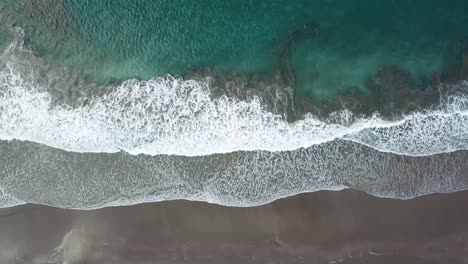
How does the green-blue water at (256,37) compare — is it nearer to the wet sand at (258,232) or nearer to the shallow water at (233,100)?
the shallow water at (233,100)

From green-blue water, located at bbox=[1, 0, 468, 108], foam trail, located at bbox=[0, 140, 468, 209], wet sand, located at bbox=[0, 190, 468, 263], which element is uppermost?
green-blue water, located at bbox=[1, 0, 468, 108]

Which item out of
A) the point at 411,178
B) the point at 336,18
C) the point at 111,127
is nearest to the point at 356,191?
the point at 411,178

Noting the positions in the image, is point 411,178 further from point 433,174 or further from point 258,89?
point 258,89

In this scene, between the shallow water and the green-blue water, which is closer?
the shallow water

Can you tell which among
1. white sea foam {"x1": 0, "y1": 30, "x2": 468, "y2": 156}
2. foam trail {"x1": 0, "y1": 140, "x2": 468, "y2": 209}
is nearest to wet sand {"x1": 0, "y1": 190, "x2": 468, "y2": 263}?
foam trail {"x1": 0, "y1": 140, "x2": 468, "y2": 209}

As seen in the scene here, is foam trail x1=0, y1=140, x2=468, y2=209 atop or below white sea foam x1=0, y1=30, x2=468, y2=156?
below

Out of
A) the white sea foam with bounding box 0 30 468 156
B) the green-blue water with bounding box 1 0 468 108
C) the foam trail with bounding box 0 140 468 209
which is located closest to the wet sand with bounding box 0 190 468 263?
the foam trail with bounding box 0 140 468 209

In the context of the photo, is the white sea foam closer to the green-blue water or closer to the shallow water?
the shallow water
